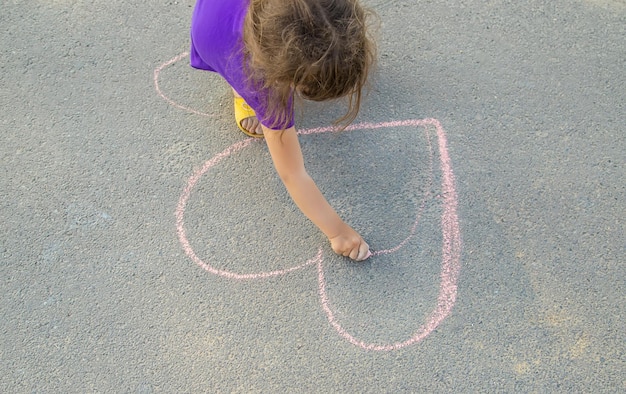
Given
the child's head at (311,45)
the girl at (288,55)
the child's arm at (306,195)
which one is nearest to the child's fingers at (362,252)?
the child's arm at (306,195)

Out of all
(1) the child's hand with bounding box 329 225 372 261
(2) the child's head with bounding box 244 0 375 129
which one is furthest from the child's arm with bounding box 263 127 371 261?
(2) the child's head with bounding box 244 0 375 129

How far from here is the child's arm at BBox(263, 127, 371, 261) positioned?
169cm

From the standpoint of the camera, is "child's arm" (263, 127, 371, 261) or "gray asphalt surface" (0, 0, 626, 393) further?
"gray asphalt surface" (0, 0, 626, 393)

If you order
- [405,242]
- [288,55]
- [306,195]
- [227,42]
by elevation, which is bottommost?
[405,242]

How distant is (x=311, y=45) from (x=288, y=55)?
6 centimetres

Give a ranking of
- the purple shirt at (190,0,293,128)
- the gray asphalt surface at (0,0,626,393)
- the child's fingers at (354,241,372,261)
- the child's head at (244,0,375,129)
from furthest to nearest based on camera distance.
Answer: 1. the child's fingers at (354,241,372,261)
2. the gray asphalt surface at (0,0,626,393)
3. the purple shirt at (190,0,293,128)
4. the child's head at (244,0,375,129)

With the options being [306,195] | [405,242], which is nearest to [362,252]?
[405,242]

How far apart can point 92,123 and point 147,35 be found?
49cm

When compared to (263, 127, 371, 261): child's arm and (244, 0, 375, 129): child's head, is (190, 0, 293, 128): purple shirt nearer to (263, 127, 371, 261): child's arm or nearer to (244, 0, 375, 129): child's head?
(263, 127, 371, 261): child's arm

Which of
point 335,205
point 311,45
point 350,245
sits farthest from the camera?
point 335,205

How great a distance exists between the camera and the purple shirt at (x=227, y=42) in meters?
1.60

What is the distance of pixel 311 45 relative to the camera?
1.33m

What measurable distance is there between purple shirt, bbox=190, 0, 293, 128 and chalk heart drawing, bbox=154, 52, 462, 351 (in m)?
0.48

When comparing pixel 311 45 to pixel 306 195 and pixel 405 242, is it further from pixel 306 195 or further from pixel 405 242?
pixel 405 242
